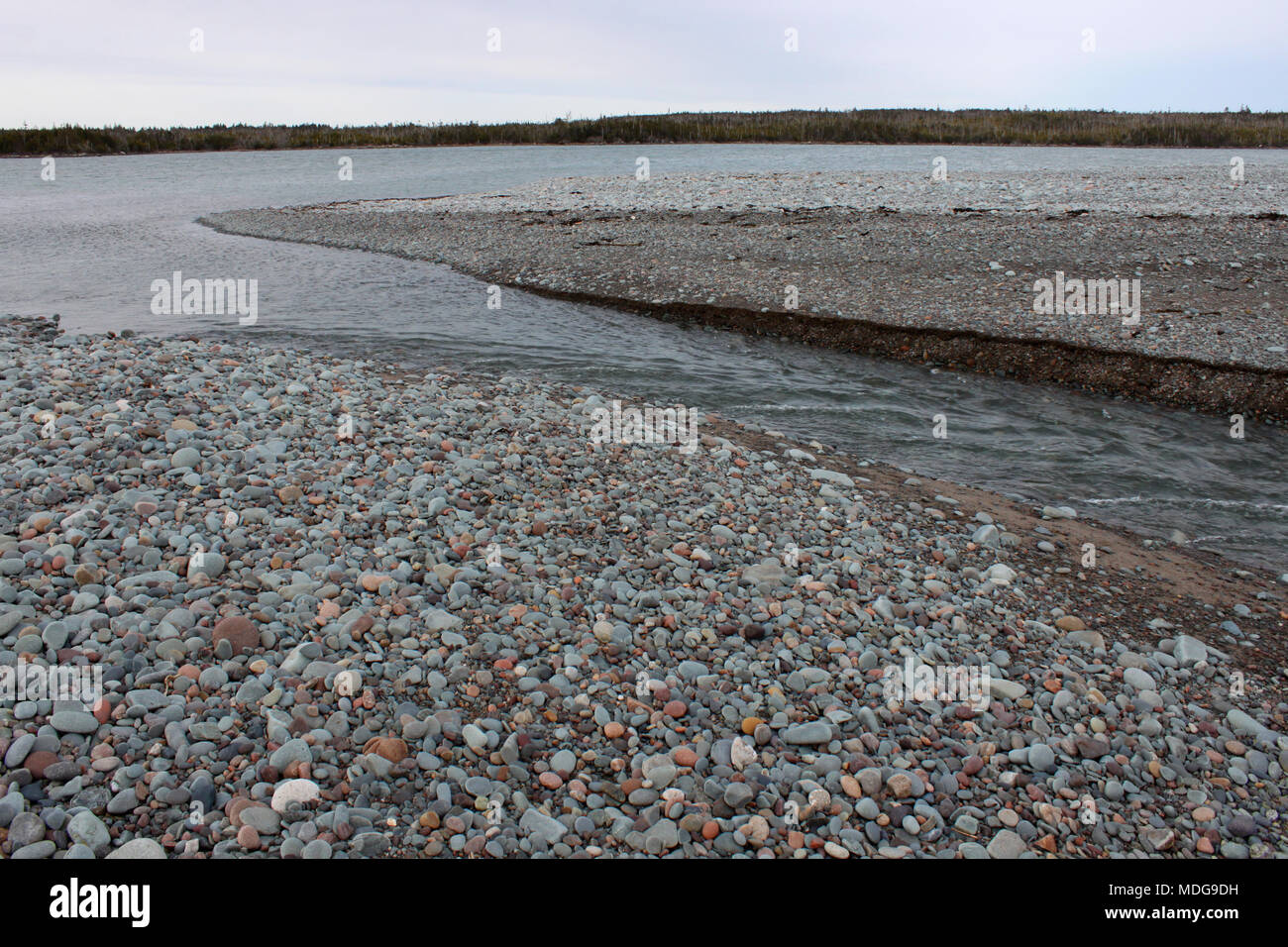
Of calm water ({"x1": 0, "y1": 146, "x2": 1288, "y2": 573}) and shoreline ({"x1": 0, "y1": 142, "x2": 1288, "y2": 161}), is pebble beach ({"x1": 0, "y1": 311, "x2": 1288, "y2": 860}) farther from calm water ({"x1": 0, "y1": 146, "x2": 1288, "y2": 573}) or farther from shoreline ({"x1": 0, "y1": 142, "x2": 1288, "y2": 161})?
shoreline ({"x1": 0, "y1": 142, "x2": 1288, "y2": 161})

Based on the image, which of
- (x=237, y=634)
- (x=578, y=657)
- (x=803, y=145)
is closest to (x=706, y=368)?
(x=578, y=657)

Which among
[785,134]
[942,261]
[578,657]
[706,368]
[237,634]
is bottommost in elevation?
[578,657]

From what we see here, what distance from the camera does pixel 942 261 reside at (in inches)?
679

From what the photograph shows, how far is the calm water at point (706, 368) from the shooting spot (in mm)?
9234

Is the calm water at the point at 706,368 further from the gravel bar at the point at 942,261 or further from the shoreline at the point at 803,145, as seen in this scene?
the shoreline at the point at 803,145

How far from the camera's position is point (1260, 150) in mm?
48719

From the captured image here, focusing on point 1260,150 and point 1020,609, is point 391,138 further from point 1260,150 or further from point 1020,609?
point 1020,609

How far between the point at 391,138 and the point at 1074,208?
6954cm

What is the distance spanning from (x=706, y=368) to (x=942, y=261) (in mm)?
7372

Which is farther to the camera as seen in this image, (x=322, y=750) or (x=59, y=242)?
(x=59, y=242)

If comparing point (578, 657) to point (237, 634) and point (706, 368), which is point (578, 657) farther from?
point (706, 368)

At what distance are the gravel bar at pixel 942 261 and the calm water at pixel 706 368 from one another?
30.9 inches

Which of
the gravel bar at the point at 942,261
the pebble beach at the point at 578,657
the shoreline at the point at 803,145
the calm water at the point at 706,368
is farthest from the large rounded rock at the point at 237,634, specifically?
the shoreline at the point at 803,145
